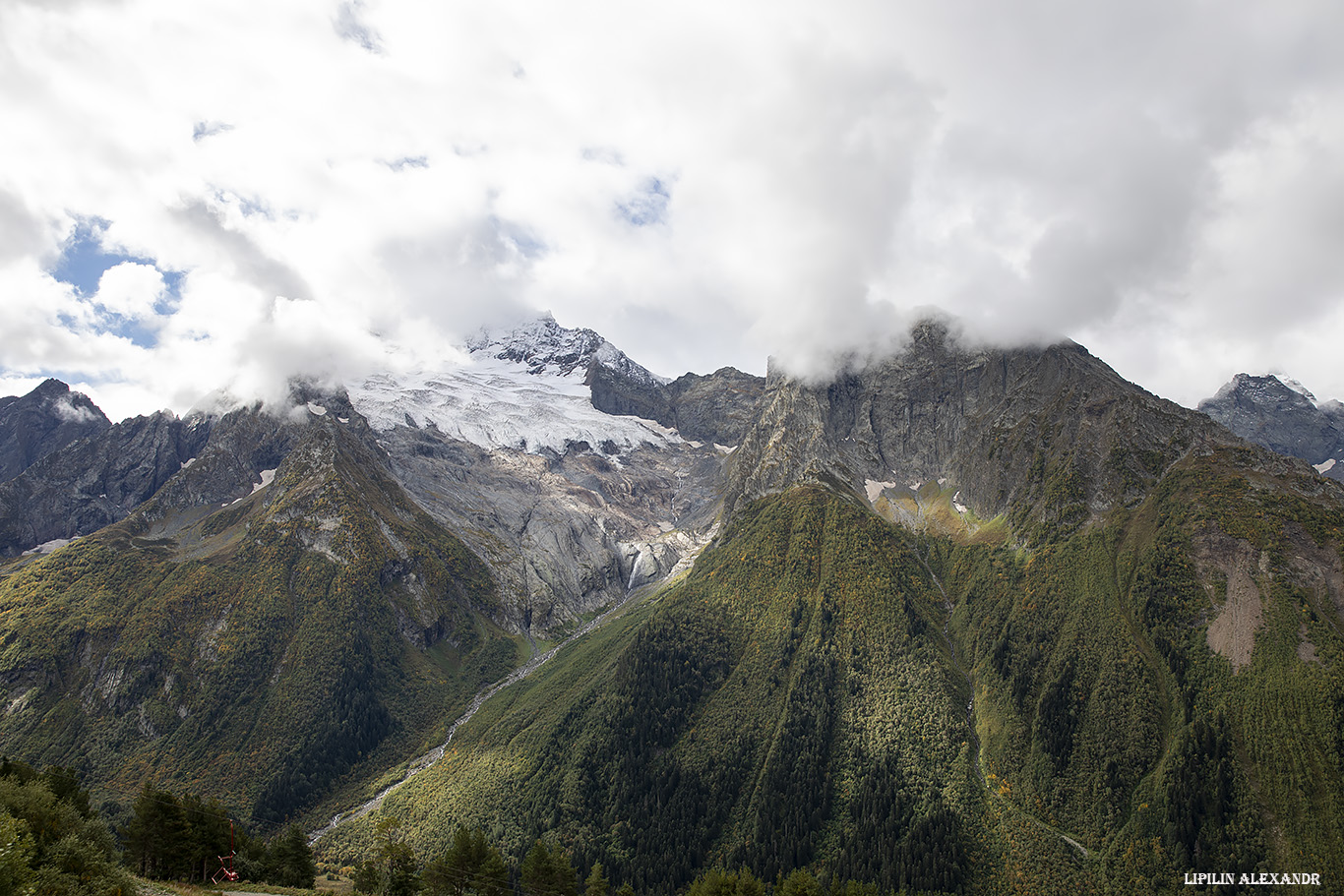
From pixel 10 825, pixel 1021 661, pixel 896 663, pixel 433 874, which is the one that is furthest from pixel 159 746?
pixel 1021 661

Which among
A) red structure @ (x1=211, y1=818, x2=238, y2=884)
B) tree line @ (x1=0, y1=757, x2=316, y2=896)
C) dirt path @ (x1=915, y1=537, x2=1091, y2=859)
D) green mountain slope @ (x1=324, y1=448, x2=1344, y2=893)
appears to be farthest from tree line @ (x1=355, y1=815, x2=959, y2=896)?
dirt path @ (x1=915, y1=537, x2=1091, y2=859)

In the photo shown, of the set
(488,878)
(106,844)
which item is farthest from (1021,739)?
(106,844)

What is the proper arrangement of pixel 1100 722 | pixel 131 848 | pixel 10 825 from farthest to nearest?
pixel 1100 722, pixel 131 848, pixel 10 825

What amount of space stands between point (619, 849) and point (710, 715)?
4569 cm

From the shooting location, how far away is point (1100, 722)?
14588 cm

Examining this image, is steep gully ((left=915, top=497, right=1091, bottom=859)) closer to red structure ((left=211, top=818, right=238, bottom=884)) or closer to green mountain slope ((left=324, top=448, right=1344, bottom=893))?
green mountain slope ((left=324, top=448, right=1344, bottom=893))

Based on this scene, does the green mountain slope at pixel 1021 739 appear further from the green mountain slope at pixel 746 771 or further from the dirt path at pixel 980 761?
the dirt path at pixel 980 761

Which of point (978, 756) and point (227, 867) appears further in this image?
point (978, 756)

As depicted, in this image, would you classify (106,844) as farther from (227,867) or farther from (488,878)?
(488,878)

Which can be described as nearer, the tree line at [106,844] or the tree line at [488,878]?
the tree line at [106,844]

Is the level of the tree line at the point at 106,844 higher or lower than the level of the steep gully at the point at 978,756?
lower

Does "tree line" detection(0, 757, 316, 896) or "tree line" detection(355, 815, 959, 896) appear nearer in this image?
"tree line" detection(0, 757, 316, 896)

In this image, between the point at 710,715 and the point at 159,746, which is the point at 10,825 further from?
the point at 159,746

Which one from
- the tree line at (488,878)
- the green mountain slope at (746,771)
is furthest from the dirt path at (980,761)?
the tree line at (488,878)
